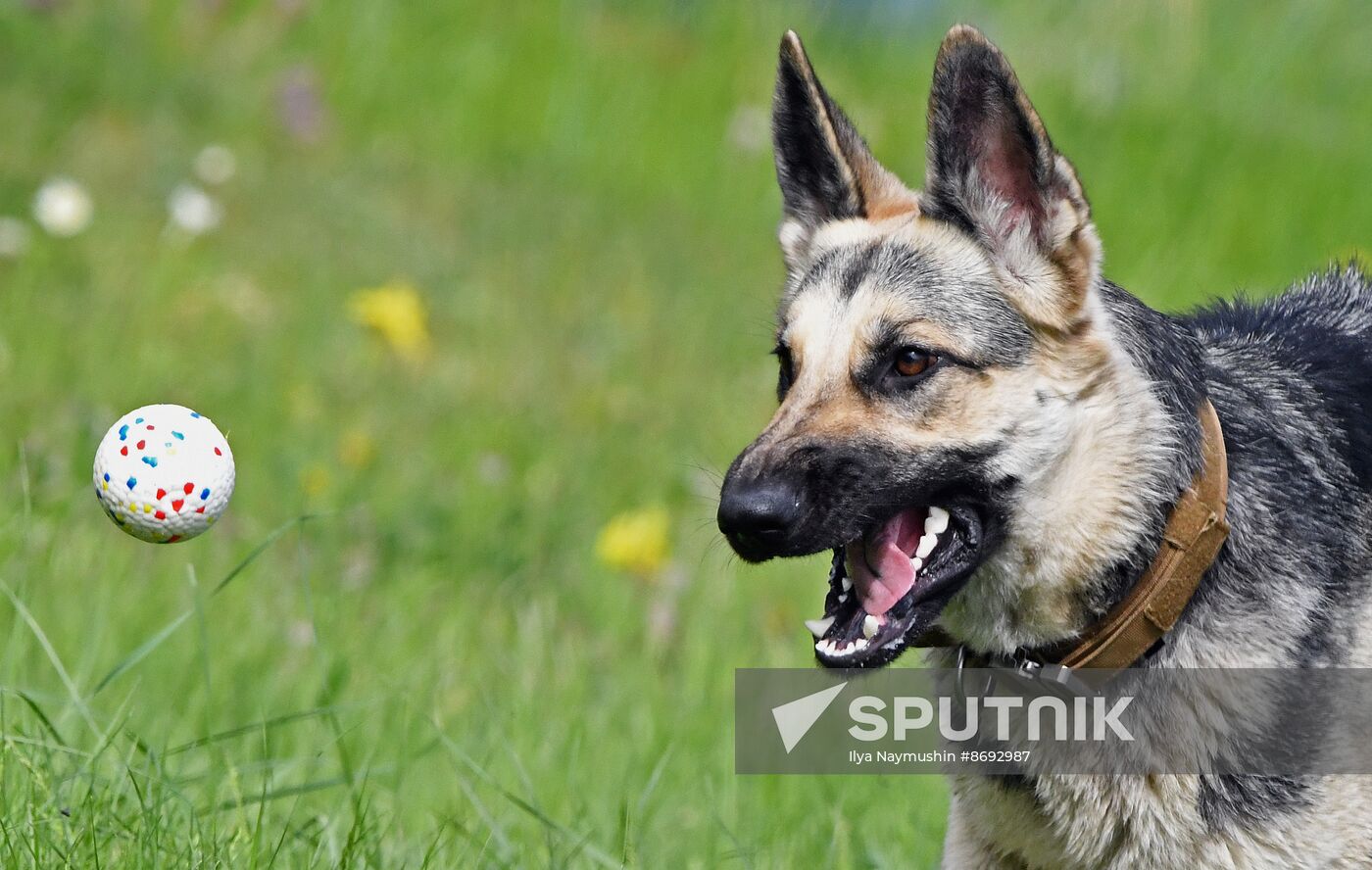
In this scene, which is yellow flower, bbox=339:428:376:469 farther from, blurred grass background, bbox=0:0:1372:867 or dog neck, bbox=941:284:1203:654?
dog neck, bbox=941:284:1203:654

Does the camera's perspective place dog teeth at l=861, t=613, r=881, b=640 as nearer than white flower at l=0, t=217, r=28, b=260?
Yes

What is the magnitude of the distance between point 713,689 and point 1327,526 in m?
2.40

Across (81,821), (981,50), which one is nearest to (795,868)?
(81,821)

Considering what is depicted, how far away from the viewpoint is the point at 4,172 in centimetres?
772

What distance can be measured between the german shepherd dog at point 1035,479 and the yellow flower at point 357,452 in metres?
2.81

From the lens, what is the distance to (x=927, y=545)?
3334 millimetres

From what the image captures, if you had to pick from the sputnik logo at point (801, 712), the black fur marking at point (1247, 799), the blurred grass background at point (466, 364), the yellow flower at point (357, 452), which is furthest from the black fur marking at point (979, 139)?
the yellow flower at point (357, 452)

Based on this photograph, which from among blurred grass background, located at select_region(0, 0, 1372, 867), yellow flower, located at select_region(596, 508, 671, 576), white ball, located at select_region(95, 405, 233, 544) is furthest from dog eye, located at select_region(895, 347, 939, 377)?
yellow flower, located at select_region(596, 508, 671, 576)

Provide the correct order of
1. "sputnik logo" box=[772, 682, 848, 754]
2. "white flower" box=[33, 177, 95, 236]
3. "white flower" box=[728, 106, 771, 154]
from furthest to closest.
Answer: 1. "white flower" box=[728, 106, 771, 154]
2. "white flower" box=[33, 177, 95, 236]
3. "sputnik logo" box=[772, 682, 848, 754]

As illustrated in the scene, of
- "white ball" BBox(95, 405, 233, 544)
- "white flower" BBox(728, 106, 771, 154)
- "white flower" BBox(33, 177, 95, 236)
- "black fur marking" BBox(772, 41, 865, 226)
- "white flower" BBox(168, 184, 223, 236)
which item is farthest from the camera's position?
"white flower" BBox(728, 106, 771, 154)

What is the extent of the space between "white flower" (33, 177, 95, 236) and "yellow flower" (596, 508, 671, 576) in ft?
8.98

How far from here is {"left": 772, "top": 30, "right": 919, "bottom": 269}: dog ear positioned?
3855 millimetres

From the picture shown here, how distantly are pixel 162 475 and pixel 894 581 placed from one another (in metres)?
1.55

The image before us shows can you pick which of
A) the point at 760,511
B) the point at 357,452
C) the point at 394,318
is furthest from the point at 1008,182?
the point at 394,318
